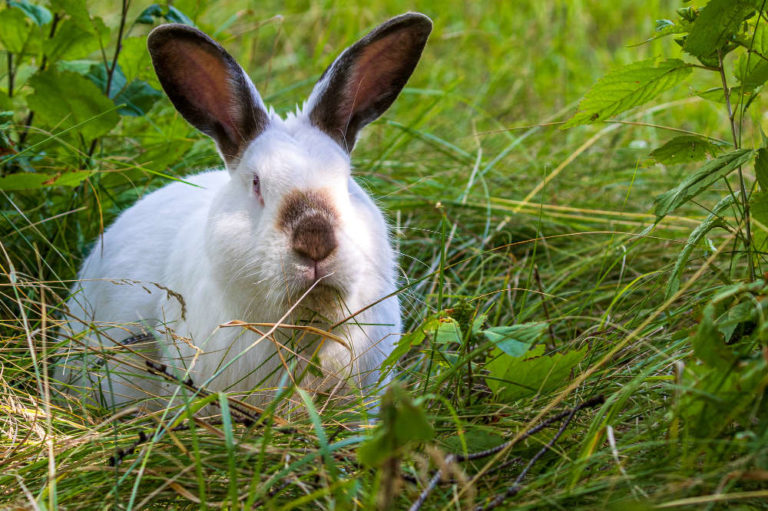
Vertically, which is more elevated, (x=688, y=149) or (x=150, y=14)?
(x=150, y=14)

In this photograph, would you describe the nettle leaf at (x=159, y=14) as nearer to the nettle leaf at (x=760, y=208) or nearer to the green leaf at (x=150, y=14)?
the green leaf at (x=150, y=14)

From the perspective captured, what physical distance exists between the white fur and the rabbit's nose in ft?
0.15

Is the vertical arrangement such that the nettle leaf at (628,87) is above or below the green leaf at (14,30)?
below

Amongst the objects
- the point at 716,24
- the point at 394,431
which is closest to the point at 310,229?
the point at 394,431

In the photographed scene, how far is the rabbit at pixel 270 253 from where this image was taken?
3.07 meters

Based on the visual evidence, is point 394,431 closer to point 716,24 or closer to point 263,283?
point 263,283

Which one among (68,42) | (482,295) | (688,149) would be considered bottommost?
(482,295)

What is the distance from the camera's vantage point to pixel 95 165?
4312 millimetres

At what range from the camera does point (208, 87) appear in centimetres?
360

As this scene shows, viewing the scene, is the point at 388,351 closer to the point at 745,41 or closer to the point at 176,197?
the point at 176,197

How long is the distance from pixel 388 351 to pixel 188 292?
3.09 ft

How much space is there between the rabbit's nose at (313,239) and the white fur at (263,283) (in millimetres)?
46

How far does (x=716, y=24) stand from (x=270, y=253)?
1748mm

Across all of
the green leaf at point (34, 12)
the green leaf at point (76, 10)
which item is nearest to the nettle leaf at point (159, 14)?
the green leaf at point (76, 10)
